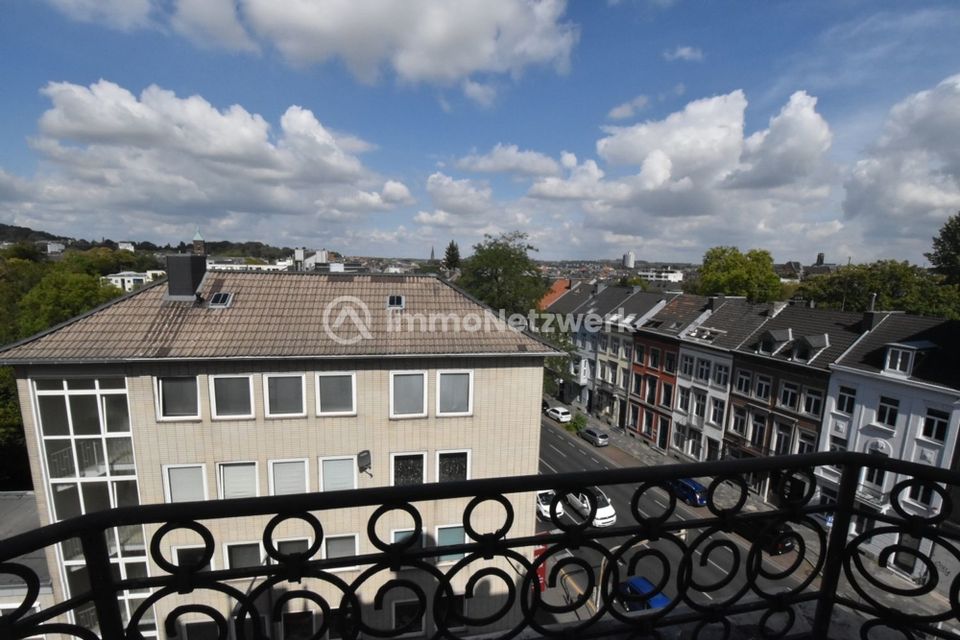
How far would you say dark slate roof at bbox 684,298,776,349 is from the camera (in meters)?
26.6

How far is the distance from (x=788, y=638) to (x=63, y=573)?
1678 cm

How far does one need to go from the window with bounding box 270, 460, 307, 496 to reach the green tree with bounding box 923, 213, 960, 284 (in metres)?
50.6

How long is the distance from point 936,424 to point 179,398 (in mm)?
25241

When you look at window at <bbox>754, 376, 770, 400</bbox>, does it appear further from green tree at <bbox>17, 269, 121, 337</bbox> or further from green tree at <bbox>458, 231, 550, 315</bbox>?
green tree at <bbox>17, 269, 121, 337</bbox>

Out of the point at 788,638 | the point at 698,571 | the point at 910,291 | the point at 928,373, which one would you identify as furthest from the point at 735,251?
the point at 788,638

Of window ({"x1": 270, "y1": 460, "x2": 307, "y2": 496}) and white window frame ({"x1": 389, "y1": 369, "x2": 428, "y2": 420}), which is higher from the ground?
white window frame ({"x1": 389, "y1": 369, "x2": 428, "y2": 420})

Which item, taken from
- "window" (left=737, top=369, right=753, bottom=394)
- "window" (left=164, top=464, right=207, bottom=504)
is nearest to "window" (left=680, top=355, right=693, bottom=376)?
"window" (left=737, top=369, right=753, bottom=394)

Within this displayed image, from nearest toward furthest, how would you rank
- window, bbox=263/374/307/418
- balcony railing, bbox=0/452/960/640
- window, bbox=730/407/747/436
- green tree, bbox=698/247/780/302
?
balcony railing, bbox=0/452/960/640
window, bbox=263/374/307/418
window, bbox=730/407/747/436
green tree, bbox=698/247/780/302

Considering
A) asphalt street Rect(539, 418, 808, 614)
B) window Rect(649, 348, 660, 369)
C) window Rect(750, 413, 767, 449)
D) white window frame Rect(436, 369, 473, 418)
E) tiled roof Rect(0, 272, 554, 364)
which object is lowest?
asphalt street Rect(539, 418, 808, 614)

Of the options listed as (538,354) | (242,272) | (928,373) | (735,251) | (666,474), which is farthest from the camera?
(735,251)

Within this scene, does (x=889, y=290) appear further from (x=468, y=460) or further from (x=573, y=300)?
(x=468, y=460)

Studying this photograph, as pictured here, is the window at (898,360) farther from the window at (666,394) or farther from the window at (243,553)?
the window at (243,553)

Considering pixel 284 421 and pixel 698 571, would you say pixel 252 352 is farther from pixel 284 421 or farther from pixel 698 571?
pixel 698 571

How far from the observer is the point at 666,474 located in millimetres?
2203
